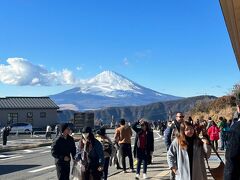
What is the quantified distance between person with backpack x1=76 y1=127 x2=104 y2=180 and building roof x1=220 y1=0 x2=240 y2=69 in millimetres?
3180

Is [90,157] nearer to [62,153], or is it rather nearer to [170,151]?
[62,153]

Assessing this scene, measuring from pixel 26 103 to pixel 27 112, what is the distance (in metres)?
1.73

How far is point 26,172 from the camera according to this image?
55.0ft

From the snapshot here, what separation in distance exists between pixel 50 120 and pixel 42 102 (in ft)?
9.60

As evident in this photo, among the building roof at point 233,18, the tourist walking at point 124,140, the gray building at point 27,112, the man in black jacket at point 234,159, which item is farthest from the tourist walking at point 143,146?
the gray building at point 27,112

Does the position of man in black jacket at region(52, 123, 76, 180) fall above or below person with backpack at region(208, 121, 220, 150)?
below

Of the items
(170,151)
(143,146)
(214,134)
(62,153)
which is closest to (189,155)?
(170,151)

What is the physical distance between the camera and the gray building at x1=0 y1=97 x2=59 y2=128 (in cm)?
6900

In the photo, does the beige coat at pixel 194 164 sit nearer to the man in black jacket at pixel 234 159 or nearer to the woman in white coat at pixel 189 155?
the woman in white coat at pixel 189 155

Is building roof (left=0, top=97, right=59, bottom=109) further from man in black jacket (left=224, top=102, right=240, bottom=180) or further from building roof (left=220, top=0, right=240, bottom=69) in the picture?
man in black jacket (left=224, top=102, right=240, bottom=180)

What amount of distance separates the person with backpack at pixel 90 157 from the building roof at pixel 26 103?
6129 cm

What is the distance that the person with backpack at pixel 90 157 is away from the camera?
29.8 feet

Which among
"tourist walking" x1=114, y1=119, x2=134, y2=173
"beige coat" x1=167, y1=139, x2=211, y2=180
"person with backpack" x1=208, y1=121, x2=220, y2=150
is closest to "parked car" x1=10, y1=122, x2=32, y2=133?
"person with backpack" x1=208, y1=121, x2=220, y2=150

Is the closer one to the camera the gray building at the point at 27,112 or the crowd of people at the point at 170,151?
the crowd of people at the point at 170,151
